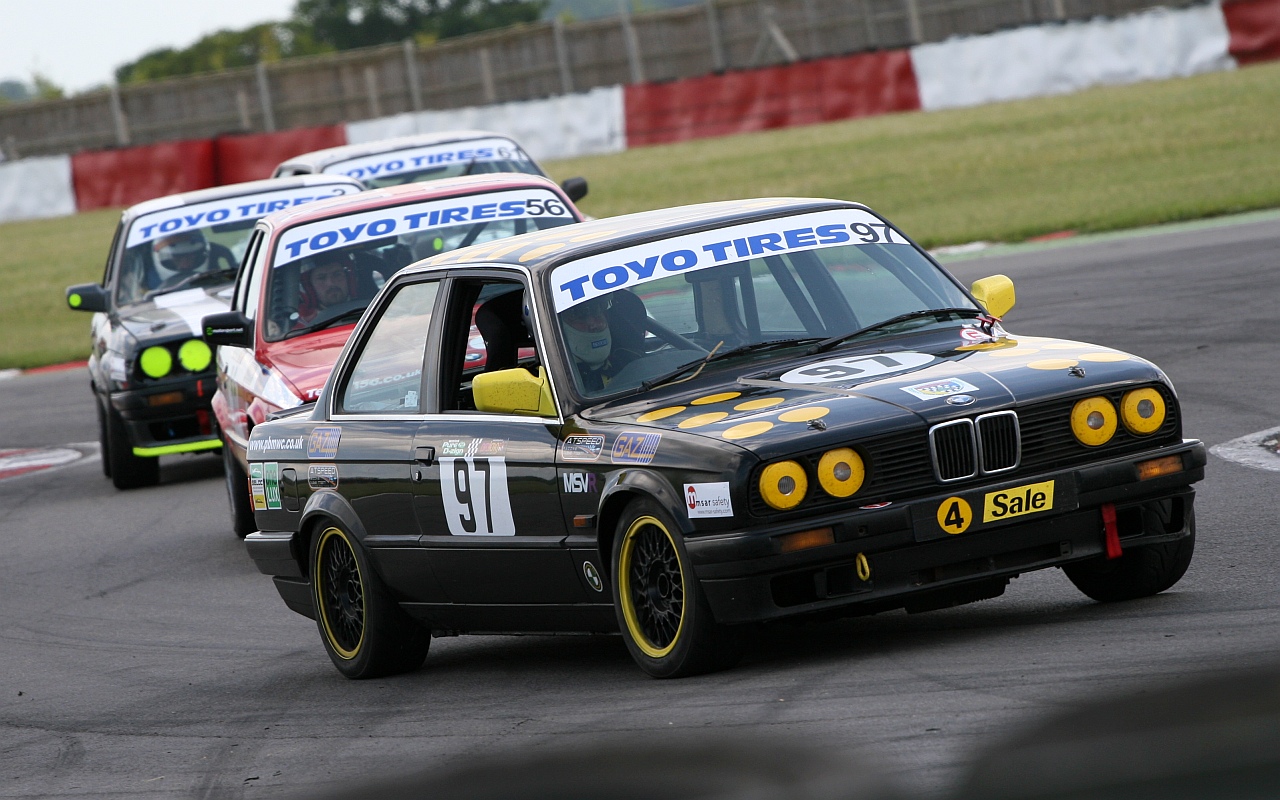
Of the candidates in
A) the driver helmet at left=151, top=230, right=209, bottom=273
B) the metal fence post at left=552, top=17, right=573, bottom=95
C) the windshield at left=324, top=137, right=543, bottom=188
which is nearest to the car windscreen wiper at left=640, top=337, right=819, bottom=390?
the driver helmet at left=151, top=230, right=209, bottom=273

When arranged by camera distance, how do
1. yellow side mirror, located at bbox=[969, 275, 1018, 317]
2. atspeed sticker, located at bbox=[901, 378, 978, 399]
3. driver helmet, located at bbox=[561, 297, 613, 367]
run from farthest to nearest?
yellow side mirror, located at bbox=[969, 275, 1018, 317], driver helmet, located at bbox=[561, 297, 613, 367], atspeed sticker, located at bbox=[901, 378, 978, 399]

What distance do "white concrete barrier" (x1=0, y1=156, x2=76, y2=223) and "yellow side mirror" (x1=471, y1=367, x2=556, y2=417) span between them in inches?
1291

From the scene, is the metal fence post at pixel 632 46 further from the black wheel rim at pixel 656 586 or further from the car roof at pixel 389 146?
the black wheel rim at pixel 656 586

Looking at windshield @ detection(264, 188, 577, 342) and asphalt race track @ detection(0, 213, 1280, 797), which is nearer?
asphalt race track @ detection(0, 213, 1280, 797)

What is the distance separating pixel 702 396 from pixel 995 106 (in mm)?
25592

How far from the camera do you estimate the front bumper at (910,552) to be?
5207 mm

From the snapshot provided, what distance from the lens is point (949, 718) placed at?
4.66 m

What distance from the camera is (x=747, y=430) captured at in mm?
5320

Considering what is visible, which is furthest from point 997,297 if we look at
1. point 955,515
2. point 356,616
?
point 356,616

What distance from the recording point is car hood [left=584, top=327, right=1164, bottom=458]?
5309 mm

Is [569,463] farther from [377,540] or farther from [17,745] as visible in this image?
[17,745]

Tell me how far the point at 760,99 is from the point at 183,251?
67.6ft

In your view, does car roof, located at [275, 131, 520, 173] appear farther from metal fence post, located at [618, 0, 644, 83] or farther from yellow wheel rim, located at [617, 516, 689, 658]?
metal fence post, located at [618, 0, 644, 83]

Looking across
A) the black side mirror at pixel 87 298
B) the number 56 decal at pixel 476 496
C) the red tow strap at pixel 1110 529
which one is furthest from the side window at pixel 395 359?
the black side mirror at pixel 87 298
